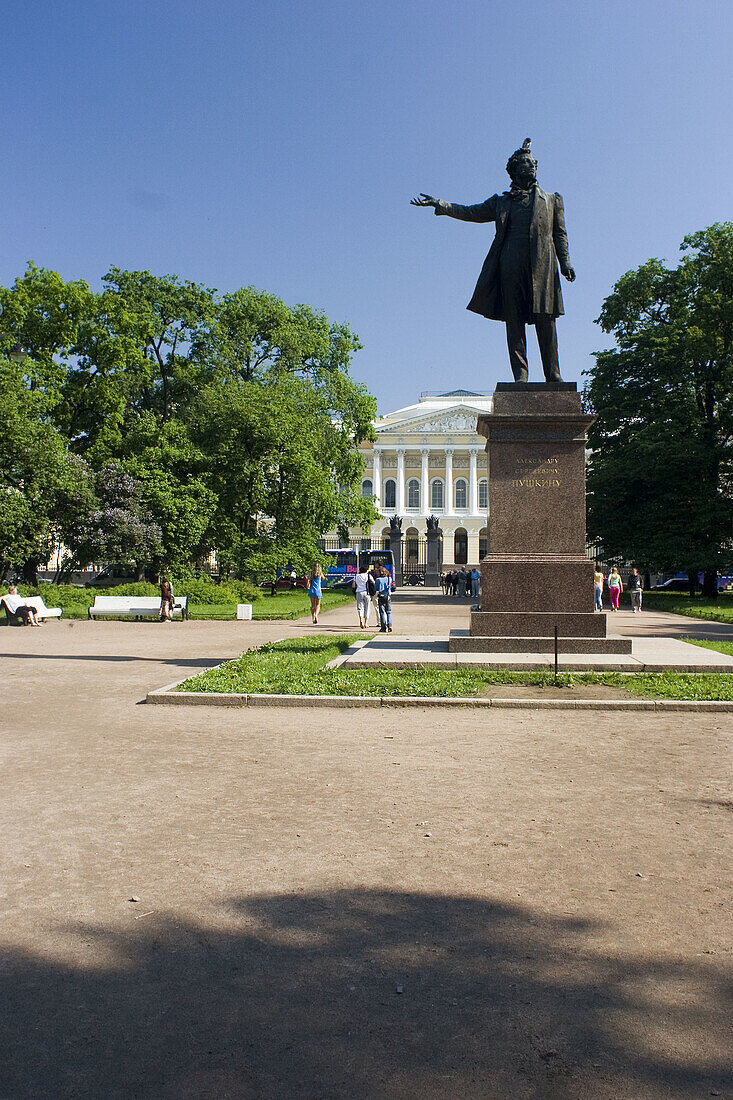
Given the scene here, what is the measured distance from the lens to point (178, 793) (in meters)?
6.29

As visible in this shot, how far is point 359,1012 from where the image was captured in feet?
10.7

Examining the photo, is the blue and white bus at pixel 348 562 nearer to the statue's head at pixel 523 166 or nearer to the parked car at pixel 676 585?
the parked car at pixel 676 585

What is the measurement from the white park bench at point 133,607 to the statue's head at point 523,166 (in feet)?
62.0

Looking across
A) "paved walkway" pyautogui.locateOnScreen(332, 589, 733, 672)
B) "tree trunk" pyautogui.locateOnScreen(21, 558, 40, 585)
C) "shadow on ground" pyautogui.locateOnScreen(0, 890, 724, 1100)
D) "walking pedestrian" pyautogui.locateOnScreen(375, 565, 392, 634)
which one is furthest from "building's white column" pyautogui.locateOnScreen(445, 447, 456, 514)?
Answer: "shadow on ground" pyautogui.locateOnScreen(0, 890, 724, 1100)

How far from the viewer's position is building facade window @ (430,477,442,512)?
322 feet

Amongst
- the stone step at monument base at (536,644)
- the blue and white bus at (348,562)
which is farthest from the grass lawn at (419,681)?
the blue and white bus at (348,562)

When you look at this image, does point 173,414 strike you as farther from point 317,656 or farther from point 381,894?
point 381,894

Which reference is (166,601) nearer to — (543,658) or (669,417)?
(543,658)

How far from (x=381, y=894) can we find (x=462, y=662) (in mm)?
7744

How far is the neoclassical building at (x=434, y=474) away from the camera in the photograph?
9481 cm

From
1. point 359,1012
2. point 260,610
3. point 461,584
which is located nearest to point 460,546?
point 461,584

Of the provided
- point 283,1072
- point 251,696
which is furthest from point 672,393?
point 283,1072

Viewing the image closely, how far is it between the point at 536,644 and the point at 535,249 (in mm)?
6000

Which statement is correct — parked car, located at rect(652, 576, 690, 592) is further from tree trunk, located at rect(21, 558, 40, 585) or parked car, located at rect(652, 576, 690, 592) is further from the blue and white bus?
tree trunk, located at rect(21, 558, 40, 585)
